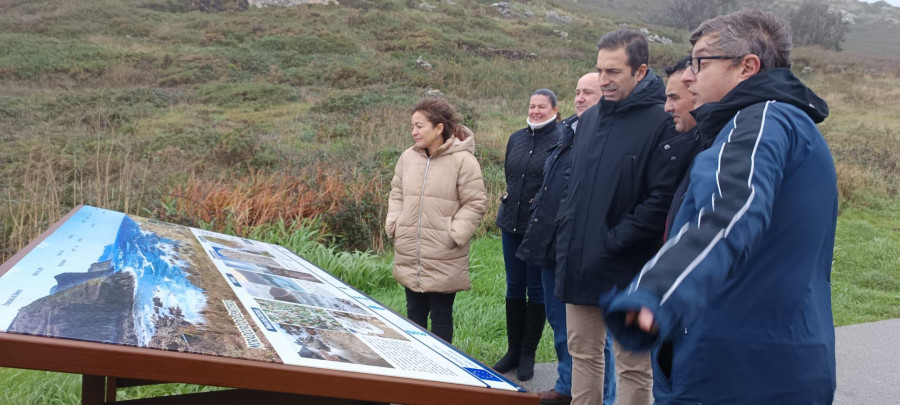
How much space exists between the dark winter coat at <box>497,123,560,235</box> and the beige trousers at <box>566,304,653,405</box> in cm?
125

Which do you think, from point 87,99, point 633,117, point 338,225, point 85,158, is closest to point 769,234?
point 633,117

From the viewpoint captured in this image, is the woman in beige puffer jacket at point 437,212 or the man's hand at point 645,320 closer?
the man's hand at point 645,320

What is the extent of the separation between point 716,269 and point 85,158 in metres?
13.6

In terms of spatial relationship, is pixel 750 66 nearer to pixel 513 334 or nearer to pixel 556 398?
pixel 556 398

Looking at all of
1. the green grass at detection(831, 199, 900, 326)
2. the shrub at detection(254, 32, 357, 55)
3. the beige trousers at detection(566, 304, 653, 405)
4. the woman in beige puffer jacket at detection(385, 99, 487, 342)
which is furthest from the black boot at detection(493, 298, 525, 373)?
the shrub at detection(254, 32, 357, 55)

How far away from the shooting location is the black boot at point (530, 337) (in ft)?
14.6

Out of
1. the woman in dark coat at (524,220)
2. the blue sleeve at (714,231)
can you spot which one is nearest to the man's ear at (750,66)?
the blue sleeve at (714,231)

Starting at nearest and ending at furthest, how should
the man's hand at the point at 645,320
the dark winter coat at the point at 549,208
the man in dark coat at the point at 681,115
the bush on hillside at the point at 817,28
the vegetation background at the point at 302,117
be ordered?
Result: the man's hand at the point at 645,320, the man in dark coat at the point at 681,115, the dark winter coat at the point at 549,208, the vegetation background at the point at 302,117, the bush on hillside at the point at 817,28

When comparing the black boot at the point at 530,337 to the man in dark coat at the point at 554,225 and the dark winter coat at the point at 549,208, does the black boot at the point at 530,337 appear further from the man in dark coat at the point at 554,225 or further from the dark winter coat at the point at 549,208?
the dark winter coat at the point at 549,208

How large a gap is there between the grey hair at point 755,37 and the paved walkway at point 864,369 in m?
2.51

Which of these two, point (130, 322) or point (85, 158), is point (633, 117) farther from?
point (85, 158)

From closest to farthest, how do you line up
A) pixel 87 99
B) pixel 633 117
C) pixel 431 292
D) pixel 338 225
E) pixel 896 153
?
1. pixel 633 117
2. pixel 431 292
3. pixel 338 225
4. pixel 896 153
5. pixel 87 99

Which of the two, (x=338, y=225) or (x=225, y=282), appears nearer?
(x=225, y=282)

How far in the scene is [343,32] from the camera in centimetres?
3350
